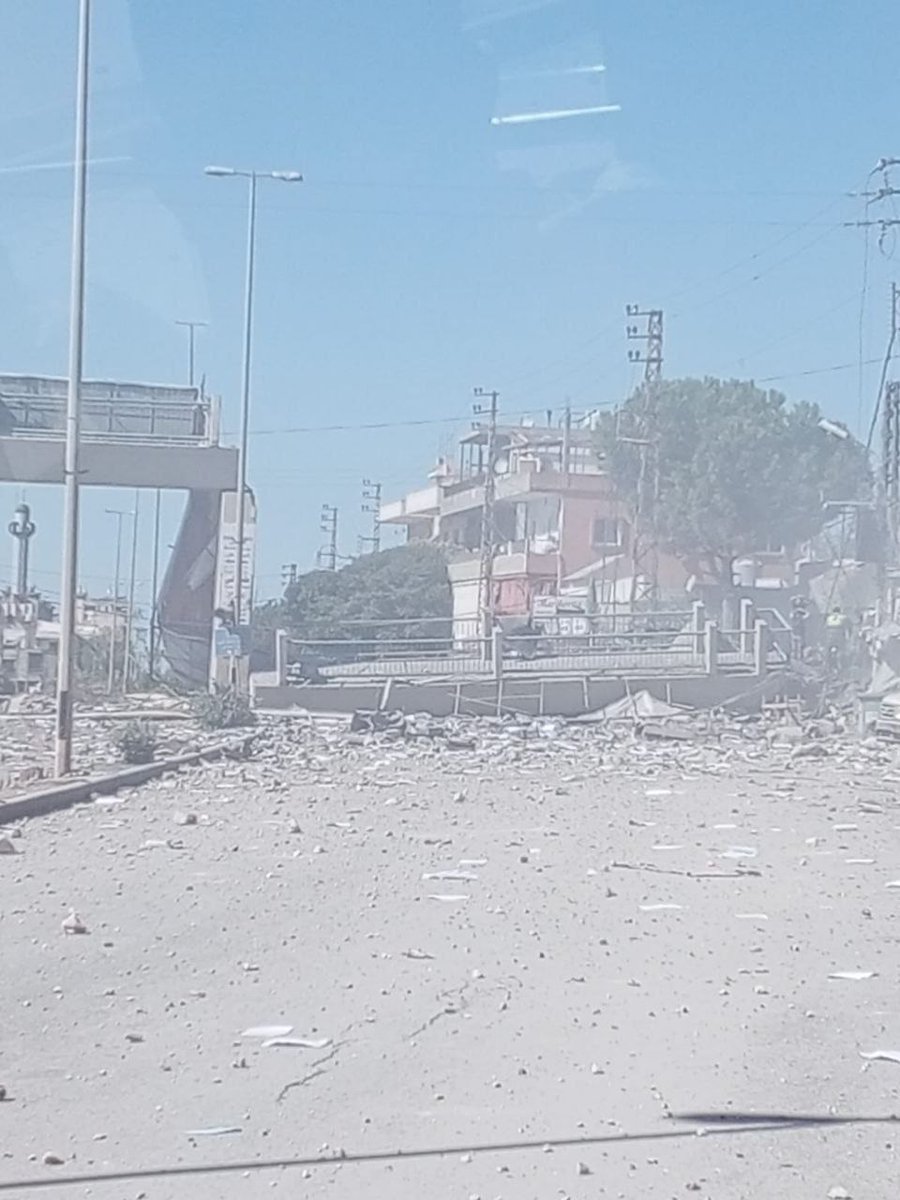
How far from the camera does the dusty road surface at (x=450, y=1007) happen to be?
5371mm

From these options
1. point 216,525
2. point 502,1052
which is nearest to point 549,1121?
point 502,1052

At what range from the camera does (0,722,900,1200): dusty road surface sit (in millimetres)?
5371

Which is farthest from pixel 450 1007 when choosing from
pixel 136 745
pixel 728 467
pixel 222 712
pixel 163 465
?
pixel 728 467

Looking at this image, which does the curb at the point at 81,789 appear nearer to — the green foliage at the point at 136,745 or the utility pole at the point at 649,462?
the green foliage at the point at 136,745

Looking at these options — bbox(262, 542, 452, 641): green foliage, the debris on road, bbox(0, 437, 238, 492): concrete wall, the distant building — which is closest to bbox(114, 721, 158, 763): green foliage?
the debris on road

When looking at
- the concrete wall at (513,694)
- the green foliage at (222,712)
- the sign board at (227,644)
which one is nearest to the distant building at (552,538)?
the concrete wall at (513,694)

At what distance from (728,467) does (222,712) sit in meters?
32.2

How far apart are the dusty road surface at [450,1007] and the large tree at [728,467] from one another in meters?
43.3

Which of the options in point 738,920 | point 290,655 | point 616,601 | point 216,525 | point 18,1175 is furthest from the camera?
point 616,601

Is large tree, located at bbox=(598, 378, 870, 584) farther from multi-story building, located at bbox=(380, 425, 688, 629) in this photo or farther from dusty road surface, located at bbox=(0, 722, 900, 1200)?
dusty road surface, located at bbox=(0, 722, 900, 1200)

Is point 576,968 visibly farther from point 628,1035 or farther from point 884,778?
point 884,778

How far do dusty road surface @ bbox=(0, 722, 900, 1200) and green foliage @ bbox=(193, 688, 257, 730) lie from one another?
45.0 ft

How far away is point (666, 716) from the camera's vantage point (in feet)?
116

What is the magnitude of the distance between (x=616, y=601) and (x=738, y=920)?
47.9 meters
